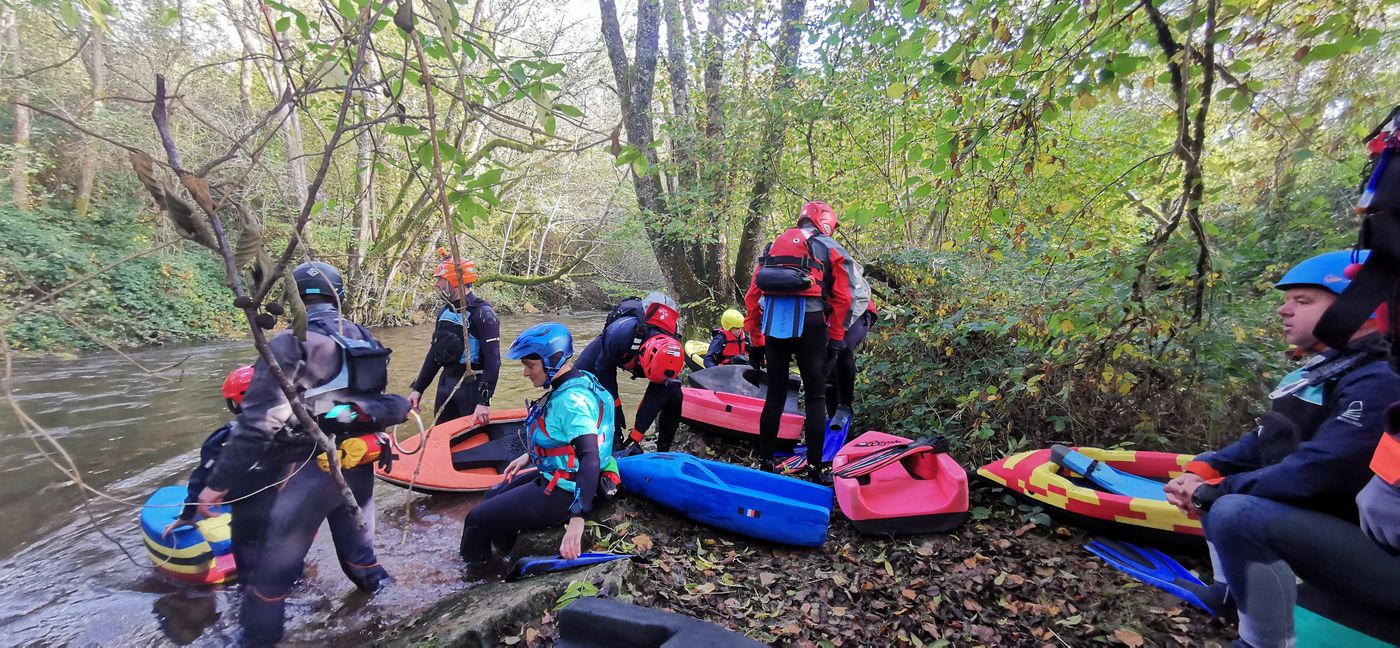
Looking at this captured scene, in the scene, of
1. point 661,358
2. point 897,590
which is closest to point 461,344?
point 661,358

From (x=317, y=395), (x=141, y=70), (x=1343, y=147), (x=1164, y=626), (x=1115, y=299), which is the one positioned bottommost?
(x=1164, y=626)

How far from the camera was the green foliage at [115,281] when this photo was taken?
10.1 metres

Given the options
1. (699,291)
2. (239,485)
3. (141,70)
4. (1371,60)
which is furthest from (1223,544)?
(141,70)

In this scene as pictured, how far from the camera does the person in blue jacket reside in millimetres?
2010

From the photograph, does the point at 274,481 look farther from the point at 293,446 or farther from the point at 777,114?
the point at 777,114

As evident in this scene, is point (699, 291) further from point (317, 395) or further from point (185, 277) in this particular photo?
point (185, 277)

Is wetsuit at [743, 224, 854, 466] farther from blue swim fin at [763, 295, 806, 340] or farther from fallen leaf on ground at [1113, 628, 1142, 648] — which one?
fallen leaf on ground at [1113, 628, 1142, 648]

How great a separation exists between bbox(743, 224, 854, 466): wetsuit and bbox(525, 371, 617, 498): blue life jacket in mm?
1423

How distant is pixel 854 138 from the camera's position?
706 centimetres

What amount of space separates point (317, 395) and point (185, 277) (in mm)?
13144

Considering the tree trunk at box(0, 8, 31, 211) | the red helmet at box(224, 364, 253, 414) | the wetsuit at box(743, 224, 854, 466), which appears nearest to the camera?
the red helmet at box(224, 364, 253, 414)

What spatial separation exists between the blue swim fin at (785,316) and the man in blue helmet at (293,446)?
2.37 metres

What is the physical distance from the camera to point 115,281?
11.5m

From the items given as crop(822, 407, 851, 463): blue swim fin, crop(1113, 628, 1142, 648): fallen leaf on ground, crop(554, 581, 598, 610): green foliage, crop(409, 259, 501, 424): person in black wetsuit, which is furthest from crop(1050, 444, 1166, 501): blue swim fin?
Result: crop(409, 259, 501, 424): person in black wetsuit
